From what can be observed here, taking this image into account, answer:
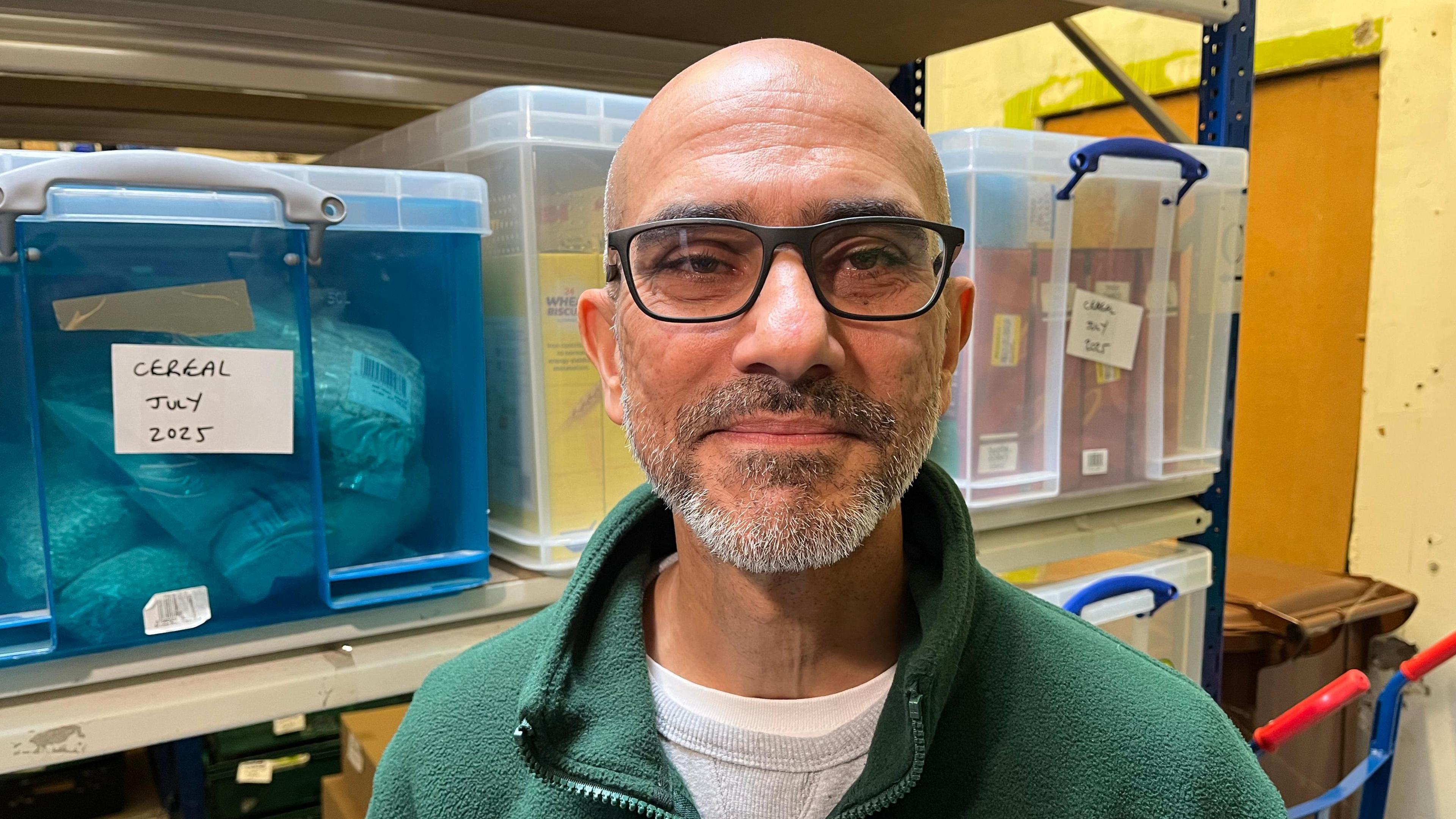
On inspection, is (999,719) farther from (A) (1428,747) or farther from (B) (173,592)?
(A) (1428,747)

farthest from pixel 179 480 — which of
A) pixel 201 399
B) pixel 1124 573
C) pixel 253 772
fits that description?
pixel 1124 573

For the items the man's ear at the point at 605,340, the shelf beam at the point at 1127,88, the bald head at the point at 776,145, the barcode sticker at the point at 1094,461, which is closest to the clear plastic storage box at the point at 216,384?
the man's ear at the point at 605,340

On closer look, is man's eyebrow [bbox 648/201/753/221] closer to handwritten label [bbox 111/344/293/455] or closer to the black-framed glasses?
the black-framed glasses

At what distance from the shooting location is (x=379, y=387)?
84 cm

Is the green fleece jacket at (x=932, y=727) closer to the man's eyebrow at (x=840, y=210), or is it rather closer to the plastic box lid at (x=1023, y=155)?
the man's eyebrow at (x=840, y=210)

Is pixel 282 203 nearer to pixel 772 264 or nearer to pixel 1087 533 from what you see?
pixel 772 264

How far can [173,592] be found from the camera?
29.9 inches

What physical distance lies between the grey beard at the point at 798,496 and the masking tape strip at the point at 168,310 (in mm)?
420

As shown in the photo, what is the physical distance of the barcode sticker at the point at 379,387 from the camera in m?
0.82

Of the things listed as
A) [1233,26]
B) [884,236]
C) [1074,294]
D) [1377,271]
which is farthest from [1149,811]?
[1377,271]

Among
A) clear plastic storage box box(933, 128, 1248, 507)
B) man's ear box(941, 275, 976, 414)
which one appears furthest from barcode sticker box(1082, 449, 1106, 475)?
man's ear box(941, 275, 976, 414)

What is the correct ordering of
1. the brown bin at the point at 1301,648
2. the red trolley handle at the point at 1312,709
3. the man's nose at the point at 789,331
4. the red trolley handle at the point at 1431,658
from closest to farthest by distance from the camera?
1. the man's nose at the point at 789,331
2. the red trolley handle at the point at 1312,709
3. the red trolley handle at the point at 1431,658
4. the brown bin at the point at 1301,648

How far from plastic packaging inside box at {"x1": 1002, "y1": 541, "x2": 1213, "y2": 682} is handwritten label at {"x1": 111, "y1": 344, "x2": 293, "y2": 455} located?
0.96 meters

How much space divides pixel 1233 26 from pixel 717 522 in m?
1.16
